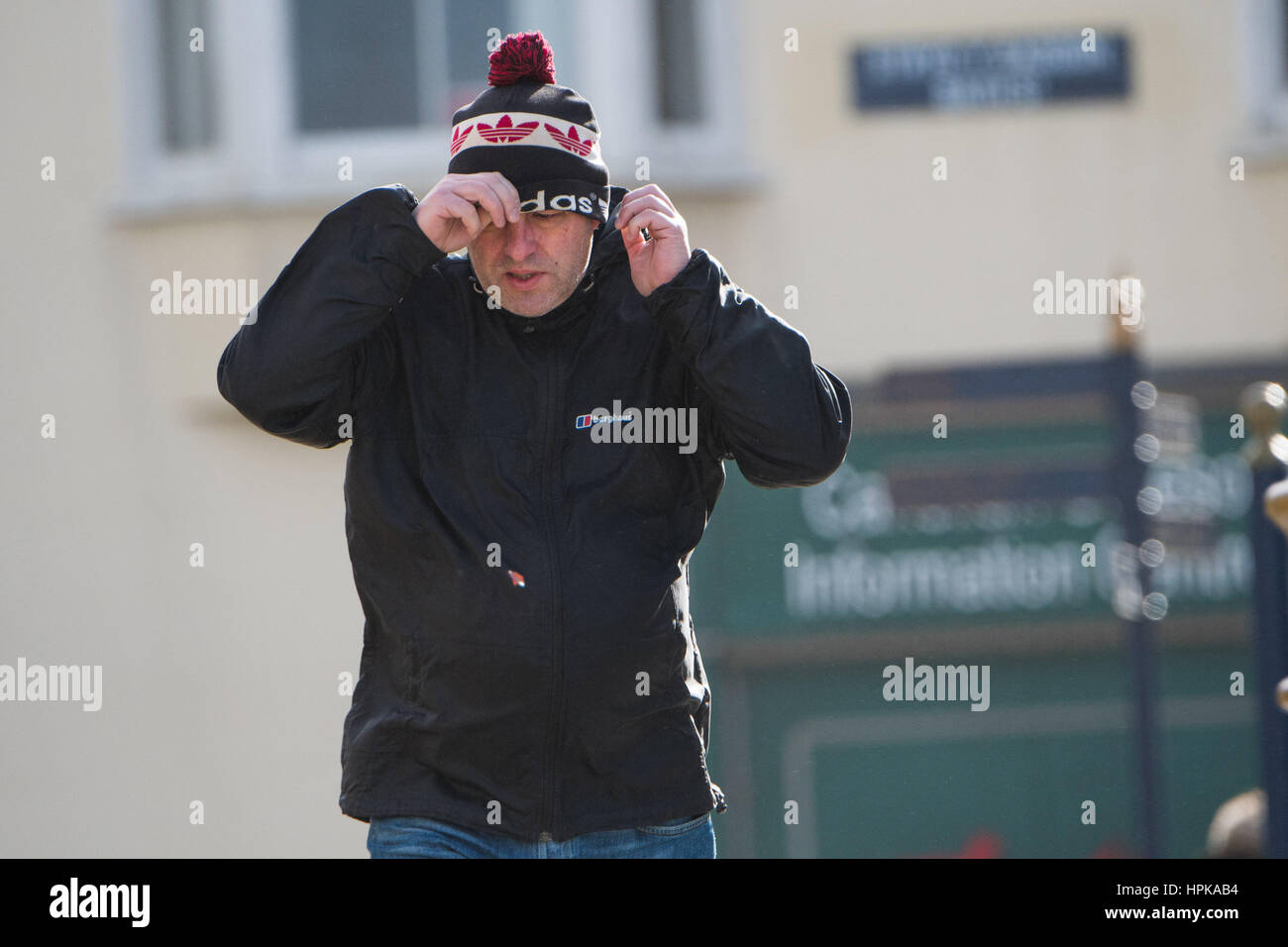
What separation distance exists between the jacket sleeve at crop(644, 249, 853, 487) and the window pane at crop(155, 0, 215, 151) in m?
5.21

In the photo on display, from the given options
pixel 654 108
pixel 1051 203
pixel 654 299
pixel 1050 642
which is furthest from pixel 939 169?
pixel 654 299

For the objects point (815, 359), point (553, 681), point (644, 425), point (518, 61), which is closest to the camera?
point (553, 681)

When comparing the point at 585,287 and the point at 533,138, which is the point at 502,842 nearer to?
the point at 585,287

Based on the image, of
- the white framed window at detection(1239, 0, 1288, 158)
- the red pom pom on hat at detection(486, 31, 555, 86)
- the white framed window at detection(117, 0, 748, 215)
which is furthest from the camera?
the white framed window at detection(1239, 0, 1288, 158)

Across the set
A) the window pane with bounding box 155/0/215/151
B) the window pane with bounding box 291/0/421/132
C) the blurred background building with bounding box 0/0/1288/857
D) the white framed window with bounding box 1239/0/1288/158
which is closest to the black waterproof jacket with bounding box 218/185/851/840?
the blurred background building with bounding box 0/0/1288/857

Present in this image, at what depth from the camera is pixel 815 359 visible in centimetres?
743

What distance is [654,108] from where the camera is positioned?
24.7 feet

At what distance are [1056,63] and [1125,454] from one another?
8.82 feet

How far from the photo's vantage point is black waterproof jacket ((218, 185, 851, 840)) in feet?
8.80

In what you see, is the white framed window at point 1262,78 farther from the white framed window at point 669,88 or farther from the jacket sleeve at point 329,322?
the jacket sleeve at point 329,322

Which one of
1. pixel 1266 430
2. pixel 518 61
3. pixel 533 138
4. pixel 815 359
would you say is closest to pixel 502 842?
pixel 533 138

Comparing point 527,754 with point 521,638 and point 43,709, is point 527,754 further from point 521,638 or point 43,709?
point 43,709

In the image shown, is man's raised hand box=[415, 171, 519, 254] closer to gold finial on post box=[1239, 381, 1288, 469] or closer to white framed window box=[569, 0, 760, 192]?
gold finial on post box=[1239, 381, 1288, 469]

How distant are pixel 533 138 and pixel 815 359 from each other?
465 cm
